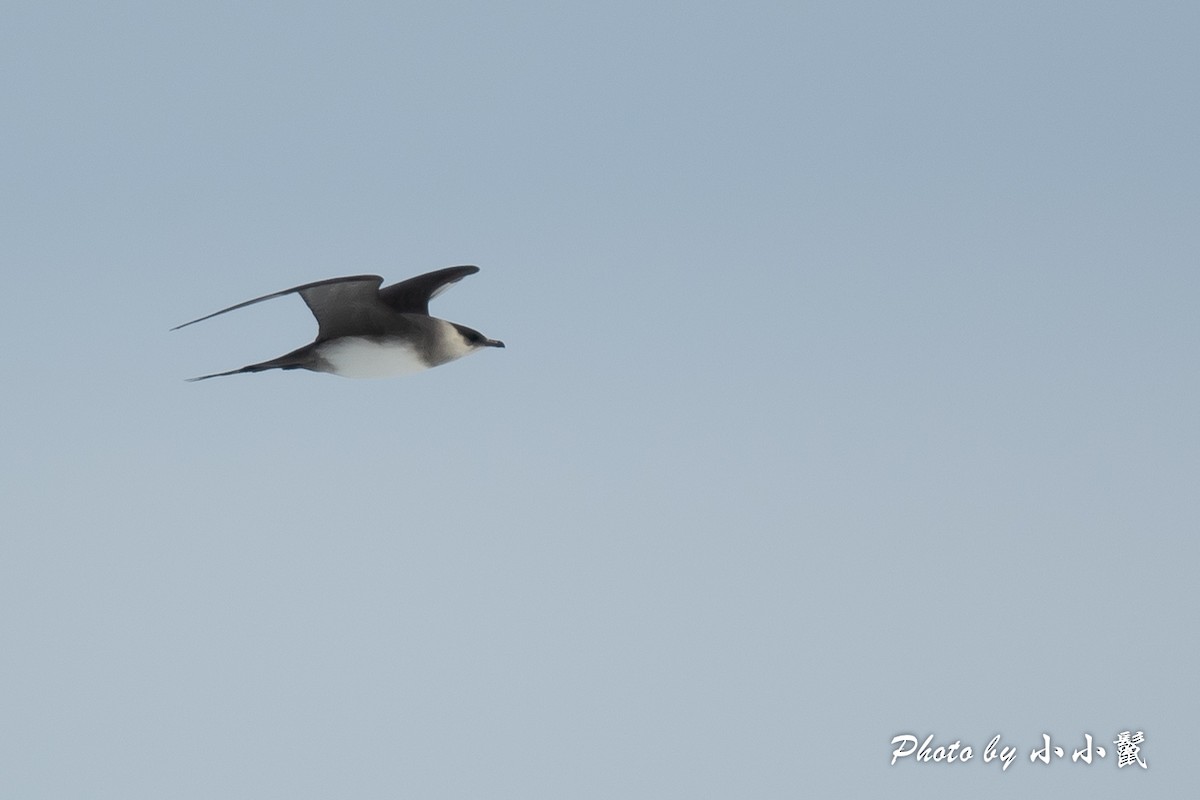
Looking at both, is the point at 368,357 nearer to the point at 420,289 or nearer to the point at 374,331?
the point at 374,331

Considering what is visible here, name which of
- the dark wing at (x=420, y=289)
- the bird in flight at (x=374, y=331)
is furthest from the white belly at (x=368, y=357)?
the dark wing at (x=420, y=289)

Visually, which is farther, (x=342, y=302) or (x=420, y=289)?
(x=420, y=289)

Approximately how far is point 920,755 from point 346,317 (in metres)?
7.80

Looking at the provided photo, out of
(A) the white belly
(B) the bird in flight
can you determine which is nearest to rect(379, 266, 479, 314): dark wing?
(B) the bird in flight

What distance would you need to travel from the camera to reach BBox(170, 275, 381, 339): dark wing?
462 inches

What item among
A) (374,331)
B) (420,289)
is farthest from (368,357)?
(420,289)

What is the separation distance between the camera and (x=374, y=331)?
40.9 ft

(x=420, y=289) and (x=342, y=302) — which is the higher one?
(x=420, y=289)

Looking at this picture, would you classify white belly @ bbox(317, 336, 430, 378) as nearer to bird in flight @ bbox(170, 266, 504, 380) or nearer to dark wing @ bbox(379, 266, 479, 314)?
bird in flight @ bbox(170, 266, 504, 380)

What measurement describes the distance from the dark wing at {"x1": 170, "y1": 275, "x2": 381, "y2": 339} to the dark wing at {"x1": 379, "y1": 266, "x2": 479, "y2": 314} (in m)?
0.28

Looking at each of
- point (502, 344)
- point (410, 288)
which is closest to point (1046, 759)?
point (502, 344)

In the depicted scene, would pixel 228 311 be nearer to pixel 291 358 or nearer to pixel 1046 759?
pixel 291 358

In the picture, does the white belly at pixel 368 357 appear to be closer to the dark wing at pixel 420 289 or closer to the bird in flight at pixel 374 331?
the bird in flight at pixel 374 331

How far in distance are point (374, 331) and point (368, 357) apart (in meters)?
0.26
